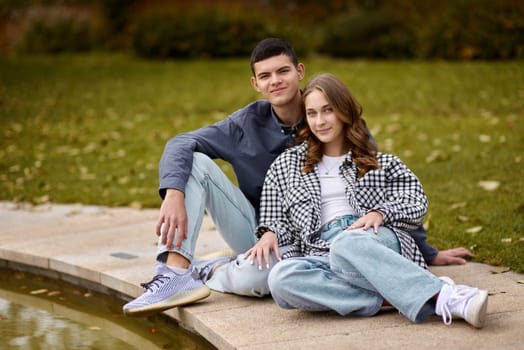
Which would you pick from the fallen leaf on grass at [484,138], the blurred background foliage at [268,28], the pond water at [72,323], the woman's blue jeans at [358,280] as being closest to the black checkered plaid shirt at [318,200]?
the woman's blue jeans at [358,280]

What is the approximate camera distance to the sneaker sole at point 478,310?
9.65 feet

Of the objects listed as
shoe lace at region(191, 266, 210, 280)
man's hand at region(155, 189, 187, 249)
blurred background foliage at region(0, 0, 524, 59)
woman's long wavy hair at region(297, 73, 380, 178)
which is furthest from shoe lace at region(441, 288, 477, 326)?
blurred background foliage at region(0, 0, 524, 59)


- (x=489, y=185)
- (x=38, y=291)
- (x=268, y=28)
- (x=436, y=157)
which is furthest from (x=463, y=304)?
(x=268, y=28)

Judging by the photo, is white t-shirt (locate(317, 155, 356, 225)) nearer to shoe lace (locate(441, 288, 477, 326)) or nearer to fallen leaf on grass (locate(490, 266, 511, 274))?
shoe lace (locate(441, 288, 477, 326))

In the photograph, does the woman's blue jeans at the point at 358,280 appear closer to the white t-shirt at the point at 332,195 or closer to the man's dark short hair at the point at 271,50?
the white t-shirt at the point at 332,195

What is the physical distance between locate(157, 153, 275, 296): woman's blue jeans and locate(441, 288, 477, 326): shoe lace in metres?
0.85

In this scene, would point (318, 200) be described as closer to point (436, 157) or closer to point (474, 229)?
point (474, 229)

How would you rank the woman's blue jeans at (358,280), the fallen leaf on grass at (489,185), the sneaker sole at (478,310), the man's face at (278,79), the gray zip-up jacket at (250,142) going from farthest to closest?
the fallen leaf on grass at (489,185) < the gray zip-up jacket at (250,142) < the man's face at (278,79) < the woman's blue jeans at (358,280) < the sneaker sole at (478,310)

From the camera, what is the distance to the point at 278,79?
3.78m

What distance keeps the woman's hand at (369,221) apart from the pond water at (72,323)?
80cm

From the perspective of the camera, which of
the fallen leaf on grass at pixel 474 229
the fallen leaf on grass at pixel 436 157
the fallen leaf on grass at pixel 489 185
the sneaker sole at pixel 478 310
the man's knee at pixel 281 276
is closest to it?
the sneaker sole at pixel 478 310

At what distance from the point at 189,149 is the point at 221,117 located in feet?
20.1

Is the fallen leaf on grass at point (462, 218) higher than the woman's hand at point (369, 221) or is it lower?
lower

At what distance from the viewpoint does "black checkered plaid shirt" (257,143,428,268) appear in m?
3.44
